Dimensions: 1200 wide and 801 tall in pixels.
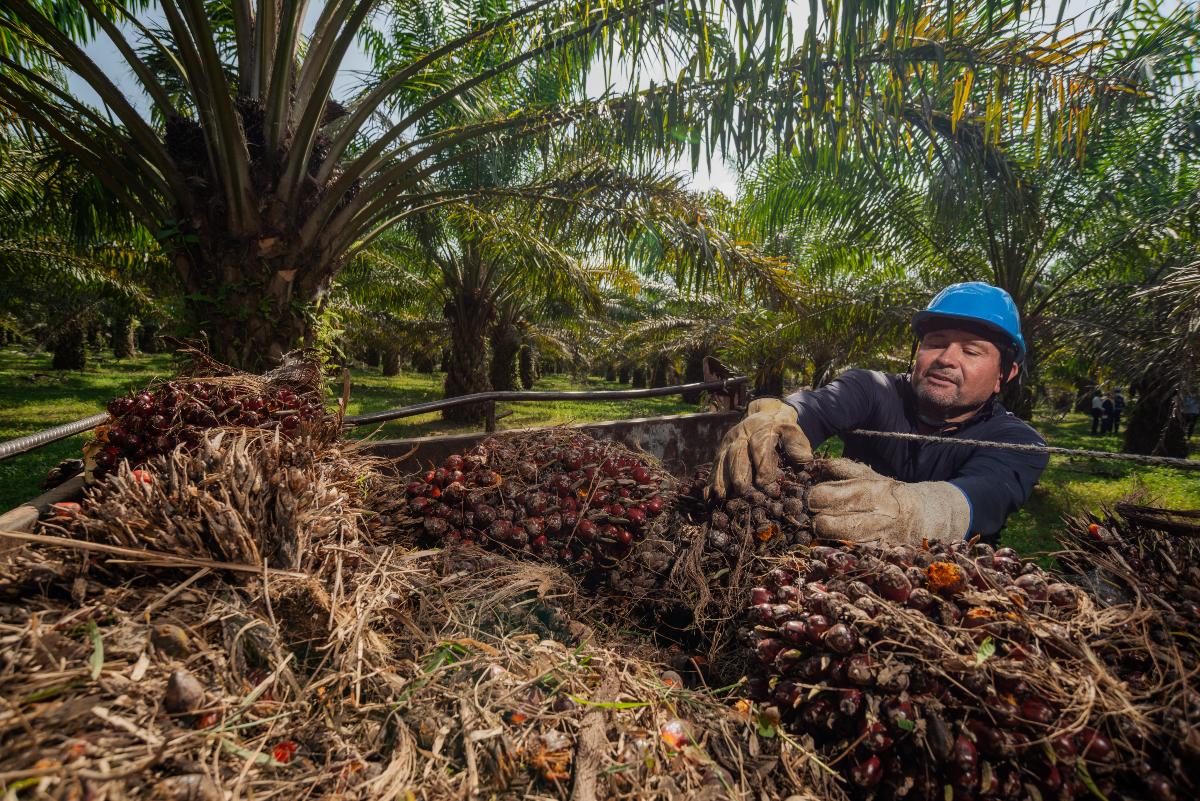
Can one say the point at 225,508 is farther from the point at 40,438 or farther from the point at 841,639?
the point at 841,639

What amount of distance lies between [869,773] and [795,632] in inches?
10.3

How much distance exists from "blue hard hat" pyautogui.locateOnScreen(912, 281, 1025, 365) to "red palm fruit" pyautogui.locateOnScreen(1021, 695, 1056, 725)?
1403mm

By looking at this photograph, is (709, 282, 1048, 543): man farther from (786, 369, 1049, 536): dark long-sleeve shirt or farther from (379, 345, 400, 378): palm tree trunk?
(379, 345, 400, 378): palm tree trunk

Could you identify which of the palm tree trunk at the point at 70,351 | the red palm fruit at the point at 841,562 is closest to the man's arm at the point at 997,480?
the red palm fruit at the point at 841,562

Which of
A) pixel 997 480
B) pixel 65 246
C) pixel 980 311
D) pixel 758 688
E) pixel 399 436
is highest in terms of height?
pixel 65 246

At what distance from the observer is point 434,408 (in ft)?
7.89

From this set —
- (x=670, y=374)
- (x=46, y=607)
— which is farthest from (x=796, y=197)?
(x=670, y=374)

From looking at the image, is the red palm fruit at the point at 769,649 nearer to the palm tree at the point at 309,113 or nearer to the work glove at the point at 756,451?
the work glove at the point at 756,451

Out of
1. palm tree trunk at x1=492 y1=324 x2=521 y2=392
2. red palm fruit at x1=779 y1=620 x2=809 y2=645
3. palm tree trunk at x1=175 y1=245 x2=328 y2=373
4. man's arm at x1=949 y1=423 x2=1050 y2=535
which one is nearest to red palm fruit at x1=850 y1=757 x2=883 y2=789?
red palm fruit at x1=779 y1=620 x2=809 y2=645

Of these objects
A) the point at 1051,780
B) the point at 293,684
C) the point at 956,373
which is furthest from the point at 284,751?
the point at 956,373

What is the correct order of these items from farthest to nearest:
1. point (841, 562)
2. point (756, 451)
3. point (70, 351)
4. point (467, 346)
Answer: point (70, 351) → point (467, 346) → point (756, 451) → point (841, 562)

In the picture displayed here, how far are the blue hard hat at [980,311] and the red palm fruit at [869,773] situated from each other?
1593 millimetres

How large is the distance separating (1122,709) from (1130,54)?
174 inches

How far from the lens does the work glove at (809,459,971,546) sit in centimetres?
154
